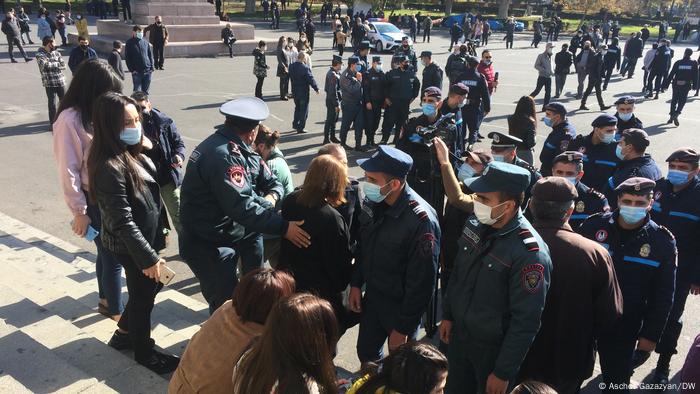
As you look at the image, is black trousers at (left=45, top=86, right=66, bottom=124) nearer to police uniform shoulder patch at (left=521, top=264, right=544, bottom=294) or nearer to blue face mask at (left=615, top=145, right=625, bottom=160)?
blue face mask at (left=615, top=145, right=625, bottom=160)

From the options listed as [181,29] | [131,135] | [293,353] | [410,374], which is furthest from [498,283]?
[181,29]

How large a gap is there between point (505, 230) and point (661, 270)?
132 centimetres

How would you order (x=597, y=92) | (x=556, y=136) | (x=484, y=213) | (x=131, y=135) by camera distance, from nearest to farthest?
(x=484, y=213)
(x=131, y=135)
(x=556, y=136)
(x=597, y=92)

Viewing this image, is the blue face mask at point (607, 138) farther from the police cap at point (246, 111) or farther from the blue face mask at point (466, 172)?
the police cap at point (246, 111)

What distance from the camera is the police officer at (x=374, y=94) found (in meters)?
10.8

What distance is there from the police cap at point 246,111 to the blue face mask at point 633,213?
2561 millimetres

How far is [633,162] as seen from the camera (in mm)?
5258

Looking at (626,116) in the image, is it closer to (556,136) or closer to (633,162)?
(556,136)

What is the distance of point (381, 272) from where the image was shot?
11.8ft

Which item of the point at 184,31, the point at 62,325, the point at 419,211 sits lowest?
the point at 62,325

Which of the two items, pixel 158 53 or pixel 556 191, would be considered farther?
pixel 158 53

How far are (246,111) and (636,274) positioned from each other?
9.46 ft

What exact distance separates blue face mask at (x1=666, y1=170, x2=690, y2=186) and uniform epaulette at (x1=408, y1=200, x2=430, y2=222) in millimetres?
2479

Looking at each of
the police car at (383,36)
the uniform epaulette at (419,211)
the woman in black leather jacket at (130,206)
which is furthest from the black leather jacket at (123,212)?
the police car at (383,36)
